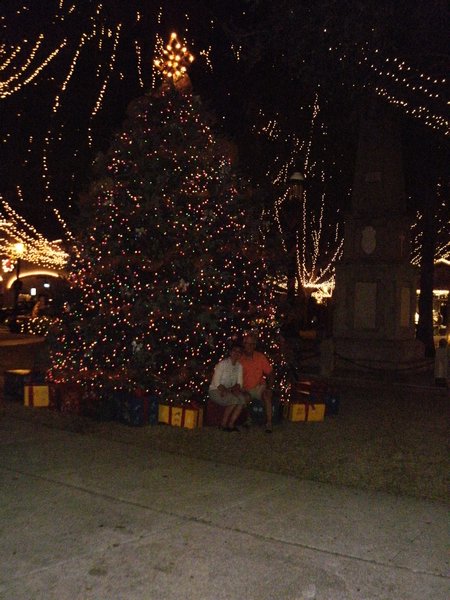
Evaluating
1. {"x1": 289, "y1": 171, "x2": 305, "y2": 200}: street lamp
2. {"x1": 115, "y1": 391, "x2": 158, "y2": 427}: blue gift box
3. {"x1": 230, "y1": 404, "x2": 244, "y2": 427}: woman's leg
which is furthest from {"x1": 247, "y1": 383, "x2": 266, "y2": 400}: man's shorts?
{"x1": 289, "y1": 171, "x2": 305, "y2": 200}: street lamp

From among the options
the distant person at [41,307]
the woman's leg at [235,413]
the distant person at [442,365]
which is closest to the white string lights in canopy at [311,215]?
the distant person at [442,365]

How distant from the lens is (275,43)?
11.6 meters

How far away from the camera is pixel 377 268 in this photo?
18406 millimetres

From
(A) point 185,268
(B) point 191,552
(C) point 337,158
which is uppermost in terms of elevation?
(C) point 337,158

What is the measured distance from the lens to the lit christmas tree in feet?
34.8

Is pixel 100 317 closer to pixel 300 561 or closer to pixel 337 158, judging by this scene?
pixel 300 561

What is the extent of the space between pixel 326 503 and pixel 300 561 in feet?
5.20

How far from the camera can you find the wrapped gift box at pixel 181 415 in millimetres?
10156

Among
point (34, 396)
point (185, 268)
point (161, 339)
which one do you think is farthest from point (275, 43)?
point (34, 396)

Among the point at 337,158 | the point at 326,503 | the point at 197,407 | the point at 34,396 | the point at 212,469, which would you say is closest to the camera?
the point at 326,503

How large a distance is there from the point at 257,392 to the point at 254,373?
10.3 inches

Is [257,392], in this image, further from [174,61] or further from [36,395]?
[174,61]

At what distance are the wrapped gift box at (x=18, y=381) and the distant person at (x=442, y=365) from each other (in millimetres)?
7907

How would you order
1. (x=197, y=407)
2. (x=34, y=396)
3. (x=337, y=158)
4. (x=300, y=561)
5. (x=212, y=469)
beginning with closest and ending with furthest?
(x=300, y=561) < (x=212, y=469) < (x=197, y=407) < (x=34, y=396) < (x=337, y=158)
